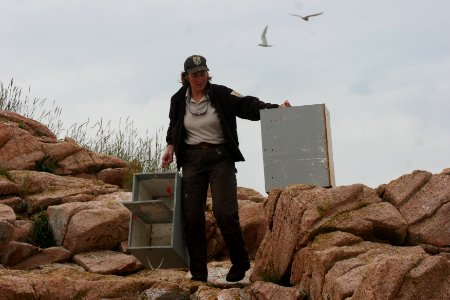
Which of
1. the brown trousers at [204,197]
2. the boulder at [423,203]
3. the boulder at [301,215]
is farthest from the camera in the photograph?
the brown trousers at [204,197]

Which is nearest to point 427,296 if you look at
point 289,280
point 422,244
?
point 422,244

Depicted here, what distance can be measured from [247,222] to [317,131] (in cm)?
197

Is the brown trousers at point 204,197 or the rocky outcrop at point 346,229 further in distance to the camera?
the brown trousers at point 204,197

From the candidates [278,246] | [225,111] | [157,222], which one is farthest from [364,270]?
[157,222]

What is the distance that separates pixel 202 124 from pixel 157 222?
138cm

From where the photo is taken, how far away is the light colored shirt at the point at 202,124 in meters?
7.01

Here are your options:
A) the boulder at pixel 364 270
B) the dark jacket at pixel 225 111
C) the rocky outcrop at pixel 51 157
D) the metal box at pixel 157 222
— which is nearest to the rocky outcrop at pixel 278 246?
the boulder at pixel 364 270

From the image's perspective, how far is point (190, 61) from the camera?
6953mm

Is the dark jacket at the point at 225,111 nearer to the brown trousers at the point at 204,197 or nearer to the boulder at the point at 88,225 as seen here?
the brown trousers at the point at 204,197

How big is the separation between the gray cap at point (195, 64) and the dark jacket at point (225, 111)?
287mm

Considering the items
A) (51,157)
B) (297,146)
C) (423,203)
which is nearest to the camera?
(423,203)

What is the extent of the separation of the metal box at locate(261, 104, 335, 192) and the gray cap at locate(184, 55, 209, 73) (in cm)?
81

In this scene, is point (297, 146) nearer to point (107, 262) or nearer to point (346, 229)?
point (346, 229)

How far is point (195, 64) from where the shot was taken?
6914mm
